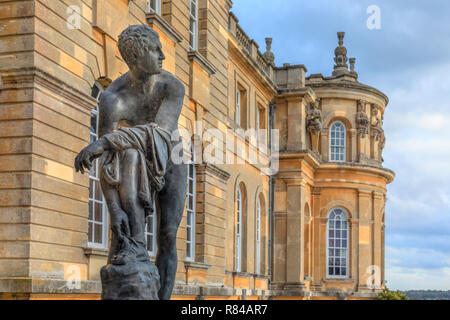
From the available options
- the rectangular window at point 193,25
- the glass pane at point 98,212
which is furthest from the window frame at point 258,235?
the glass pane at point 98,212

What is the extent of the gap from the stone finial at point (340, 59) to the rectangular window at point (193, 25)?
880 inches

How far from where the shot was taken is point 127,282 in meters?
5.54

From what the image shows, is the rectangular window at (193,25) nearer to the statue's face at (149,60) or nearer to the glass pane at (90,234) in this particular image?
the glass pane at (90,234)

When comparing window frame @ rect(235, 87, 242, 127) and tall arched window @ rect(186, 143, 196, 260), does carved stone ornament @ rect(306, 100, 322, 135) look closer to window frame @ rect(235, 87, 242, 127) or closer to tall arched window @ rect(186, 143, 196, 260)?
window frame @ rect(235, 87, 242, 127)

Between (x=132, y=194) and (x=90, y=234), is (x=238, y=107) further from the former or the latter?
(x=132, y=194)

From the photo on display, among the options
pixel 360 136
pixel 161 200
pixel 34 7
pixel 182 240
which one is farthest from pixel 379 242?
pixel 161 200

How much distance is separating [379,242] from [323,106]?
7365 mm

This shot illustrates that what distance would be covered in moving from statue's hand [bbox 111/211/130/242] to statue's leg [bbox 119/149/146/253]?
0.15 ft

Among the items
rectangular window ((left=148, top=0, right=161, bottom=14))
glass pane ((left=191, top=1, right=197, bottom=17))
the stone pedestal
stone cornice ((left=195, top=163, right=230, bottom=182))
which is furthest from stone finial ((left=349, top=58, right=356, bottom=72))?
the stone pedestal

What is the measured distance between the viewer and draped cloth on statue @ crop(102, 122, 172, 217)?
19.0ft

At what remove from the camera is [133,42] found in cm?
613

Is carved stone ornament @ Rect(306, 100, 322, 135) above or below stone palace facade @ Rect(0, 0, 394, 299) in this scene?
above

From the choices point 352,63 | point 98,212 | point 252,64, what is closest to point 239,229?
point 252,64

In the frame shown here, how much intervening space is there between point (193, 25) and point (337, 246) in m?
20.5
